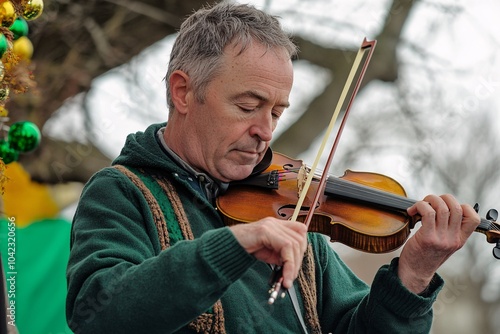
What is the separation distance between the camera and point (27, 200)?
5.04 m

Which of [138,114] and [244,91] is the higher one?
[244,91]

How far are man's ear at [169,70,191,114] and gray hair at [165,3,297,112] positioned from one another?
0.07 ft

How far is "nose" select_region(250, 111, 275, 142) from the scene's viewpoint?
284 cm

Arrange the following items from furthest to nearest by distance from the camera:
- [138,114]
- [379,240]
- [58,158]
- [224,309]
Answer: [138,114]
[58,158]
[379,240]
[224,309]

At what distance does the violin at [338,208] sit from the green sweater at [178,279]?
0.09 metres

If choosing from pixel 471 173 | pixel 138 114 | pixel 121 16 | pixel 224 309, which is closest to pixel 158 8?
pixel 121 16

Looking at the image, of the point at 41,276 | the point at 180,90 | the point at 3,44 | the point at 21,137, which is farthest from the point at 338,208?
the point at 41,276

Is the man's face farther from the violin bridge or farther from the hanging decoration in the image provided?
the hanging decoration

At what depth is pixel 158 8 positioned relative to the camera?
5.89m

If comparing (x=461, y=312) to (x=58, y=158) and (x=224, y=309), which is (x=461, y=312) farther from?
(x=224, y=309)

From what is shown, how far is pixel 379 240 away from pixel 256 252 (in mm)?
736

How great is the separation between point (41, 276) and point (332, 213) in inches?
100

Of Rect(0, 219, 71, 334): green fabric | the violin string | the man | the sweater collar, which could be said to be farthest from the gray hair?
Rect(0, 219, 71, 334): green fabric

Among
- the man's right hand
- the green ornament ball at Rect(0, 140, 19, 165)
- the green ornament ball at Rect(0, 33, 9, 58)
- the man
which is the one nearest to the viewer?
the man's right hand
